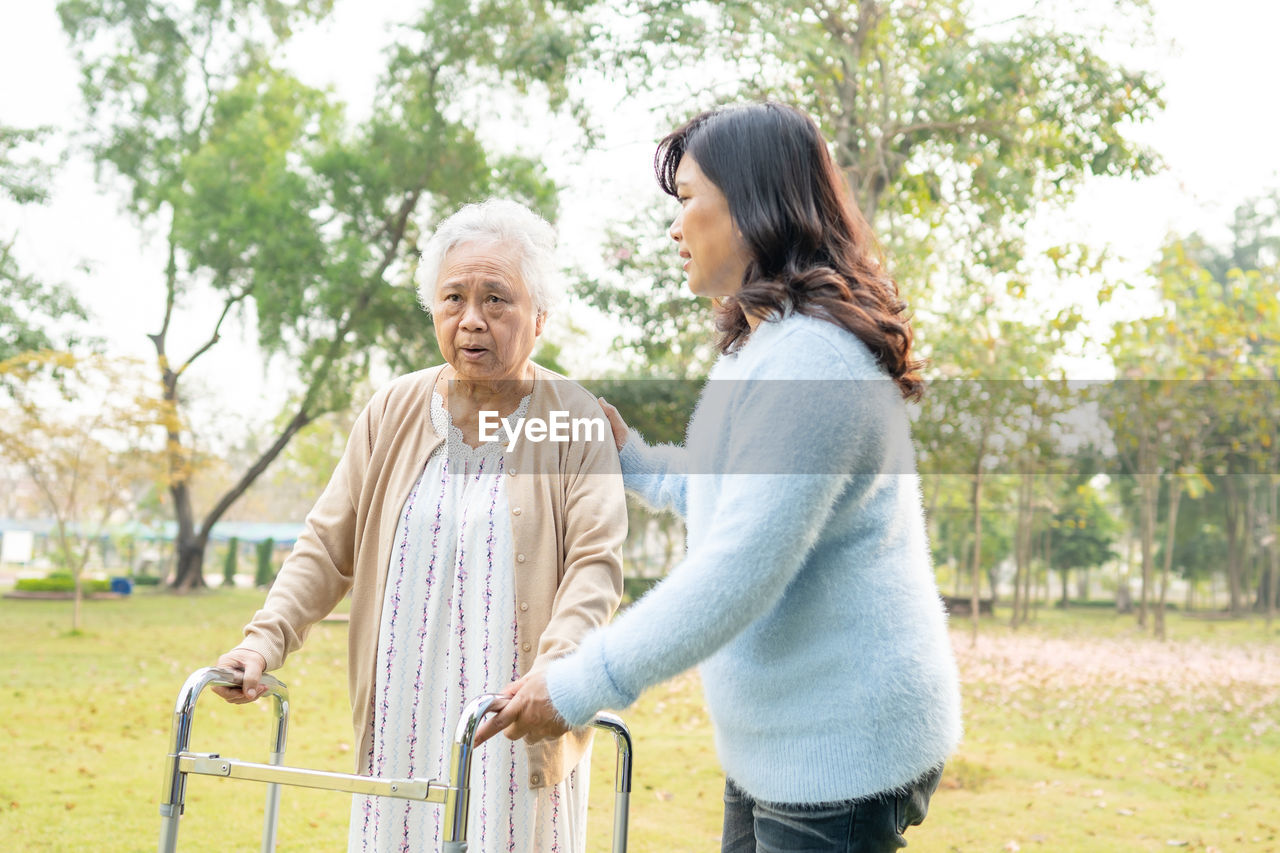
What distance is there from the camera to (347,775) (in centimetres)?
150

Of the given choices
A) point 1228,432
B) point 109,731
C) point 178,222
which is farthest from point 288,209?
point 1228,432

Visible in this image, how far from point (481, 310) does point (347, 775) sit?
776 millimetres

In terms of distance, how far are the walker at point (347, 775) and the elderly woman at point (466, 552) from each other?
18 centimetres

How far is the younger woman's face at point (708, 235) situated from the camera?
139 cm

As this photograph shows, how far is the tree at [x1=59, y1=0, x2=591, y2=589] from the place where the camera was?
1562cm

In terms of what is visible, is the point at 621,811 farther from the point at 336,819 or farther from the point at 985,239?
the point at 985,239

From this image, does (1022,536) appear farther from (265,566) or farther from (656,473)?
(656,473)

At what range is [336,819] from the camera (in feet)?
15.9

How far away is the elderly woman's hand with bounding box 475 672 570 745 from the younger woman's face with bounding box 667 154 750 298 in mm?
543

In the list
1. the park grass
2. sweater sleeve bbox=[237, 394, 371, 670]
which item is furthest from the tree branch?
sweater sleeve bbox=[237, 394, 371, 670]

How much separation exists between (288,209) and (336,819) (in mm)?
12829

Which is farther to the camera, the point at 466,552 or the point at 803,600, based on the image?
the point at 466,552

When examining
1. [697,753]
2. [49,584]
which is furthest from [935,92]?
[49,584]

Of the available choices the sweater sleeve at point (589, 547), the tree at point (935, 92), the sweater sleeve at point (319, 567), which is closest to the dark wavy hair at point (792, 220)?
the sweater sleeve at point (589, 547)
